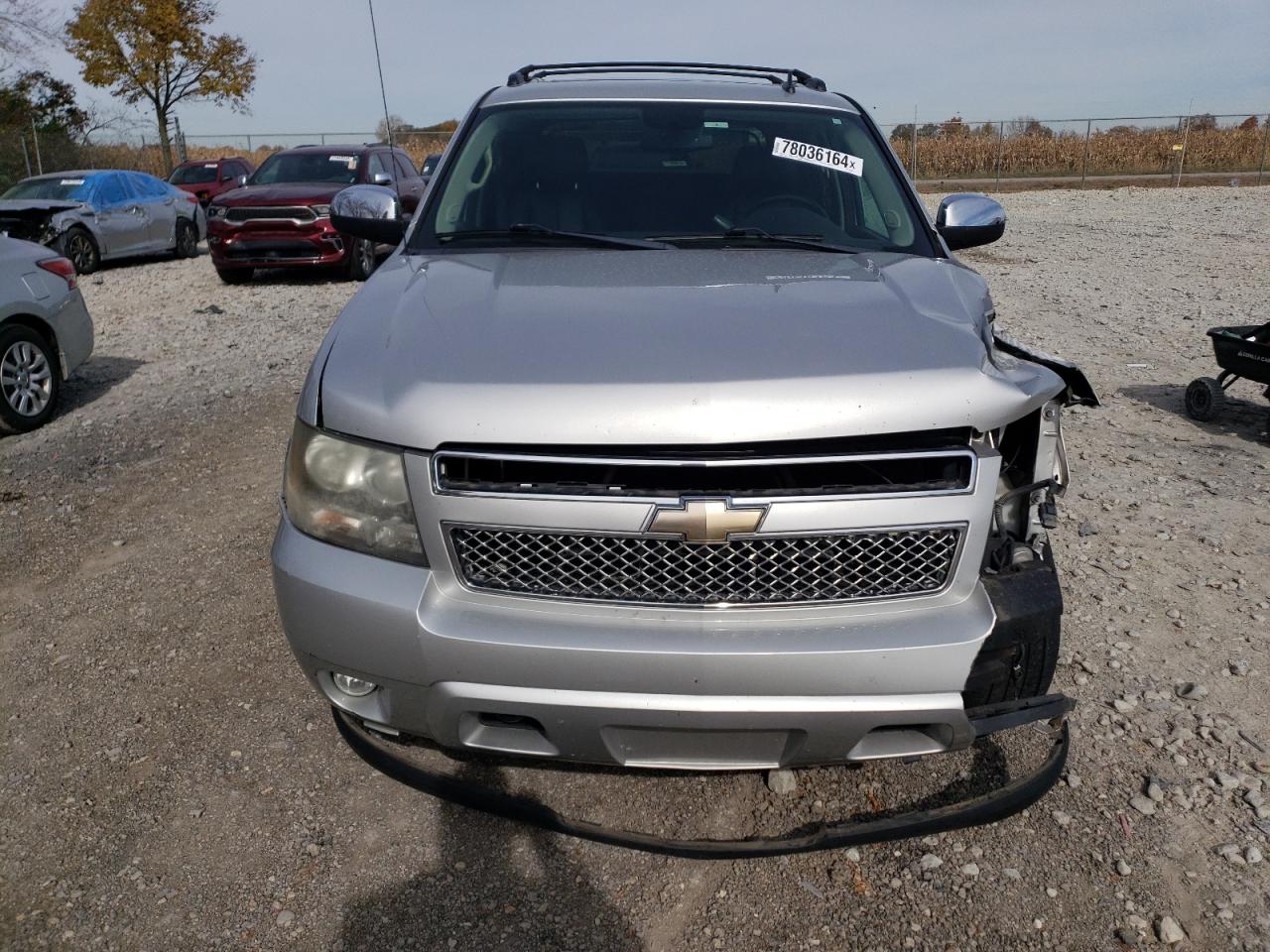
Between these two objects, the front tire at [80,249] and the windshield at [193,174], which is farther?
the windshield at [193,174]

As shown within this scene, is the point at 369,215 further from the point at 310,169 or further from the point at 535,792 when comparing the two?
the point at 310,169

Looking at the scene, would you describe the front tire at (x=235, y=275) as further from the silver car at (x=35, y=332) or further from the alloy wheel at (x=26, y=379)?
the alloy wheel at (x=26, y=379)

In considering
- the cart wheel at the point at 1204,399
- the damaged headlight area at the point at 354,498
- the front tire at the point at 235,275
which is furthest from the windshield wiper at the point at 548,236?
Result: the front tire at the point at 235,275

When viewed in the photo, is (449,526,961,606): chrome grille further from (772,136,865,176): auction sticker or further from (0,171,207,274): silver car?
(0,171,207,274): silver car

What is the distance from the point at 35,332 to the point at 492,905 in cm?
595

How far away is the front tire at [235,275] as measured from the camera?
1246cm

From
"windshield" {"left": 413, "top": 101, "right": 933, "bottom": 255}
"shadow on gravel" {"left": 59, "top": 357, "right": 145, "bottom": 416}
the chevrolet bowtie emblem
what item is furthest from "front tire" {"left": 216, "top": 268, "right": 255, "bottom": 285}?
the chevrolet bowtie emblem

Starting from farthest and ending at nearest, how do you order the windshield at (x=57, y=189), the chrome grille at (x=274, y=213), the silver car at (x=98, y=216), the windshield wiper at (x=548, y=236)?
the windshield at (x=57, y=189) < the silver car at (x=98, y=216) < the chrome grille at (x=274, y=213) < the windshield wiper at (x=548, y=236)

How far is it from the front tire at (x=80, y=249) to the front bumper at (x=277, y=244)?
2772 millimetres

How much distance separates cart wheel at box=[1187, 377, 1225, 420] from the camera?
597 cm

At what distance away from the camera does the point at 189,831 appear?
2.62 m

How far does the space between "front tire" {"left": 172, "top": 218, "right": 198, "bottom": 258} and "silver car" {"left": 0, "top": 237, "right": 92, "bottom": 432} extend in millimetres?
9385

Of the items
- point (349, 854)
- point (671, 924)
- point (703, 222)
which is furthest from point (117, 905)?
point (703, 222)

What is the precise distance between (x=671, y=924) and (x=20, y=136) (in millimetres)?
30367
